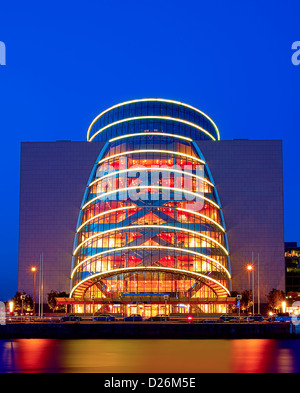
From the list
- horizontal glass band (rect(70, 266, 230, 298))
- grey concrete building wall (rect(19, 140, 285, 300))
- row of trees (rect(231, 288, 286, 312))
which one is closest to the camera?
horizontal glass band (rect(70, 266, 230, 298))

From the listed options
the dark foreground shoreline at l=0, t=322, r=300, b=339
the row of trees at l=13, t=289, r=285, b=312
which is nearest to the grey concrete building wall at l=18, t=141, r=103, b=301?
the row of trees at l=13, t=289, r=285, b=312

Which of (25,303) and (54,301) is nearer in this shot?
(54,301)

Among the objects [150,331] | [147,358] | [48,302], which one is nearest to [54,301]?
[48,302]

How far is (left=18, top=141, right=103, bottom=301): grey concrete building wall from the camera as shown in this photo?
7262 centimetres

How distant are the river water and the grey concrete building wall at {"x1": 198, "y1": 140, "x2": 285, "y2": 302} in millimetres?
37412

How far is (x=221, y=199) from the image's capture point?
7275cm

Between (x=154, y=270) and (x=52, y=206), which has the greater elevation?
(x=52, y=206)

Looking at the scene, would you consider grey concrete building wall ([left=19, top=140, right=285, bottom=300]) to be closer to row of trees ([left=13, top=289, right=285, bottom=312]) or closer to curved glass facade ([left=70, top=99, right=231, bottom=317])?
curved glass facade ([left=70, top=99, right=231, bottom=317])

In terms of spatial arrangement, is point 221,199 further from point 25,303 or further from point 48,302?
point 25,303

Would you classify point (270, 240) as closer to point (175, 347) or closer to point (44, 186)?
point (44, 186)

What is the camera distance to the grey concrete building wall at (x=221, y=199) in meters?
71.8

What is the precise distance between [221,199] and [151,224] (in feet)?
37.9

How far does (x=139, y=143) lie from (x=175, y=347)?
43865 millimetres
